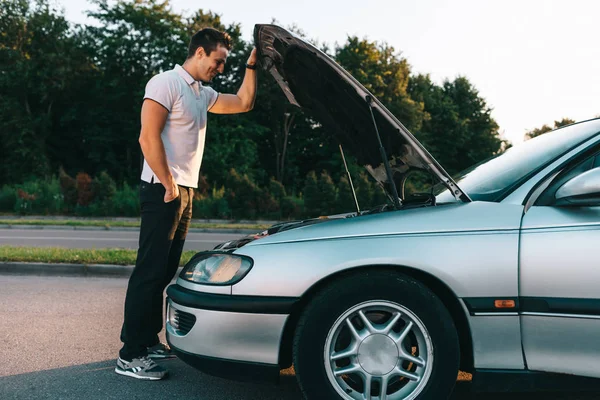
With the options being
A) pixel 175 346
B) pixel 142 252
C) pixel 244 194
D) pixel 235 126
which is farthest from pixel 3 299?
pixel 235 126

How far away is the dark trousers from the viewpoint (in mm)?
3258

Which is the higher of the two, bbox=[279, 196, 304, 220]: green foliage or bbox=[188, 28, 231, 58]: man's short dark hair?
bbox=[188, 28, 231, 58]: man's short dark hair

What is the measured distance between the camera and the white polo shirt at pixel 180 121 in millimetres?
3264

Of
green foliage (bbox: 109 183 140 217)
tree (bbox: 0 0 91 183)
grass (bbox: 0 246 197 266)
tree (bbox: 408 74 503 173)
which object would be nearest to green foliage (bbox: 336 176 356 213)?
green foliage (bbox: 109 183 140 217)

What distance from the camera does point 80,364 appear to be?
11.5ft

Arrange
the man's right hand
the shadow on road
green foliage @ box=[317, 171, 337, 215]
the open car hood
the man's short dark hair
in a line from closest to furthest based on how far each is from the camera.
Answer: the open car hood, the shadow on road, the man's right hand, the man's short dark hair, green foliage @ box=[317, 171, 337, 215]

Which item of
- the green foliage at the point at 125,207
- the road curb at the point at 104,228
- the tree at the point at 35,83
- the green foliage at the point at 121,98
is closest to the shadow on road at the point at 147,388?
the road curb at the point at 104,228

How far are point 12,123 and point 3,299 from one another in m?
29.2

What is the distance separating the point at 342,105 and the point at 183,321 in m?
1.41

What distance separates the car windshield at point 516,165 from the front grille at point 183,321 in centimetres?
137

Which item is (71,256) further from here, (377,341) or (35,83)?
(35,83)

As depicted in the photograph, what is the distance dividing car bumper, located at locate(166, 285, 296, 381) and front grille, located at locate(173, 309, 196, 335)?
2cm

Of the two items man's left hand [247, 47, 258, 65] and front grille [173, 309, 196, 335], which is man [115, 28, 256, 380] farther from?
front grille [173, 309, 196, 335]

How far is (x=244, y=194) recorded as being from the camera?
19.0 metres
